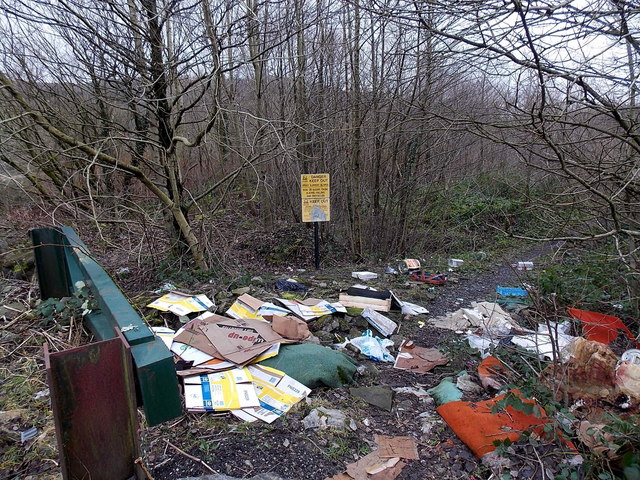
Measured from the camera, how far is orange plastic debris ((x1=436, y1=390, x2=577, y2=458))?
230cm

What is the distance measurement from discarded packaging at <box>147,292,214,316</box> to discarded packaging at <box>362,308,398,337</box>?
162cm

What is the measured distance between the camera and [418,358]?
3701 millimetres

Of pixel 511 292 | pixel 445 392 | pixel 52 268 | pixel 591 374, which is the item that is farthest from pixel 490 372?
pixel 52 268

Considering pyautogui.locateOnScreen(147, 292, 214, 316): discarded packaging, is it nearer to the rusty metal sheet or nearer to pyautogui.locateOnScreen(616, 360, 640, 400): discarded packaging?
the rusty metal sheet

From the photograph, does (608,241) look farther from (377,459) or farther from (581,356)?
(377,459)

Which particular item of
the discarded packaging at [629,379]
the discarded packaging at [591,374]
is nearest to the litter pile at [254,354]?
the discarded packaging at [591,374]

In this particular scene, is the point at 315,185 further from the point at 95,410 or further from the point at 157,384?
the point at 95,410

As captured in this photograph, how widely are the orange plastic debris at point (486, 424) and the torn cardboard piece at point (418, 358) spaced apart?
883mm

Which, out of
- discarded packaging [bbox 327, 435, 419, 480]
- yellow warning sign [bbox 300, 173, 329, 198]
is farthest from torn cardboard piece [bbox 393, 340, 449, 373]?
yellow warning sign [bbox 300, 173, 329, 198]

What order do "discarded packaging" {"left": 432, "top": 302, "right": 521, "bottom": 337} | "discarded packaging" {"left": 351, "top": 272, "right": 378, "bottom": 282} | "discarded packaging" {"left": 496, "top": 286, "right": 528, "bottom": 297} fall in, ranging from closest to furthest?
1. "discarded packaging" {"left": 432, "top": 302, "right": 521, "bottom": 337}
2. "discarded packaging" {"left": 496, "top": 286, "right": 528, "bottom": 297}
3. "discarded packaging" {"left": 351, "top": 272, "right": 378, "bottom": 282}

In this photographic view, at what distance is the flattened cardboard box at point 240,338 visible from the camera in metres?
3.07

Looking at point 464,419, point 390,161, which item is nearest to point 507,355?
point 464,419

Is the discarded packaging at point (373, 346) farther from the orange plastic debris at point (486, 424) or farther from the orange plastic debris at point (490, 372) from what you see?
the orange plastic debris at point (486, 424)

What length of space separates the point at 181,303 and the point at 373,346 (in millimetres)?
1894
